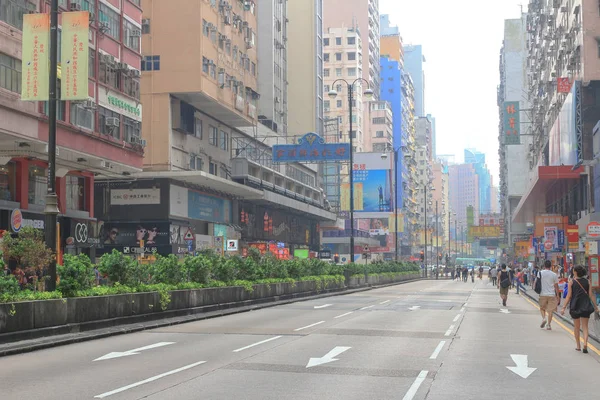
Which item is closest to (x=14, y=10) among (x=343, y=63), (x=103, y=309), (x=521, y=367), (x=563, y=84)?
(x=103, y=309)

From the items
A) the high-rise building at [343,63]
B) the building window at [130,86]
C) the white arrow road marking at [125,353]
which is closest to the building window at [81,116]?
the building window at [130,86]

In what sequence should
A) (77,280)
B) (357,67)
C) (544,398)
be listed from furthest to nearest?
(357,67) → (77,280) → (544,398)

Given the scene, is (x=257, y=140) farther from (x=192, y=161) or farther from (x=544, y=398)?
(x=544, y=398)

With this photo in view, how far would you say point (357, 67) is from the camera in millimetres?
158500

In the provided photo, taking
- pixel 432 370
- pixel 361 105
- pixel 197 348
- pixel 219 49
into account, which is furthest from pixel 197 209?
pixel 361 105

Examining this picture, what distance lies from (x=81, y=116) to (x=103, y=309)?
2225 centimetres

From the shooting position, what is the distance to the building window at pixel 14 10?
112 ft

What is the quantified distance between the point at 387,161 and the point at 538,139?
1880cm

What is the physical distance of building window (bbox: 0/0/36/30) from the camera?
34000 mm

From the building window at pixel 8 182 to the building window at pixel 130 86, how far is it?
9.94m

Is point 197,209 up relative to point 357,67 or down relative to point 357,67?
down

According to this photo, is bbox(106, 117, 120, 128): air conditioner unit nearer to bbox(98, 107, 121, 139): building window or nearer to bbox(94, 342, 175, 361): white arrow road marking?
bbox(98, 107, 121, 139): building window

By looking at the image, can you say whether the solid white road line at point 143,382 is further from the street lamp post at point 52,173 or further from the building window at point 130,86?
the building window at point 130,86

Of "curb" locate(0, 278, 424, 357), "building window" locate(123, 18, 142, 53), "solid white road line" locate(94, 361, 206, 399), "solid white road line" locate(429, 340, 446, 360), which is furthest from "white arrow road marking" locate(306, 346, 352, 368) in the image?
"building window" locate(123, 18, 142, 53)
